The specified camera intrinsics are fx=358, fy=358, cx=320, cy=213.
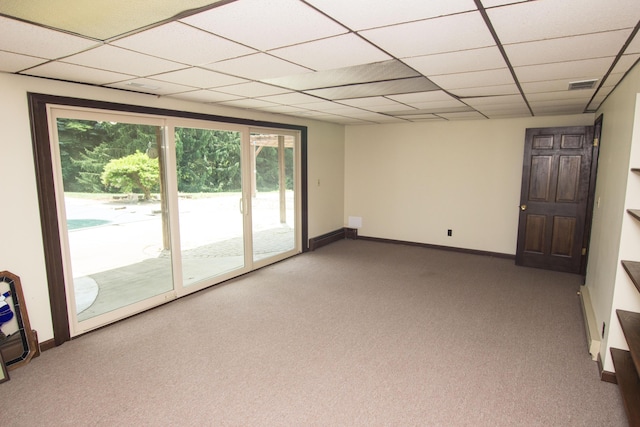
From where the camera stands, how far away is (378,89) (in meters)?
3.32

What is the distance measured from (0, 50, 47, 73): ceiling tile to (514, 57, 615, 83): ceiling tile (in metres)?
3.26

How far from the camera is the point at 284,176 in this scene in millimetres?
5922

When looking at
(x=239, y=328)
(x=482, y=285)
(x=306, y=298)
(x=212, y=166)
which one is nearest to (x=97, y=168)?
(x=212, y=166)

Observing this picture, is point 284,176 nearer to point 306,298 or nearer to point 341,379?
point 306,298

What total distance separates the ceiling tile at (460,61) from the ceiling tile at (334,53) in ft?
0.91

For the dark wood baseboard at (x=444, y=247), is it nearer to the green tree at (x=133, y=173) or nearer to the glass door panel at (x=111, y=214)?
the glass door panel at (x=111, y=214)

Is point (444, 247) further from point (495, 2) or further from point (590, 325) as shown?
point (495, 2)

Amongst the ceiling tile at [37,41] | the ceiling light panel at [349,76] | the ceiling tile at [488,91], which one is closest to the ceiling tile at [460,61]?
the ceiling light panel at [349,76]

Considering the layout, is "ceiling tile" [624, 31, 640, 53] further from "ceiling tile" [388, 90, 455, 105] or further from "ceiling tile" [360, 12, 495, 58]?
"ceiling tile" [388, 90, 455, 105]

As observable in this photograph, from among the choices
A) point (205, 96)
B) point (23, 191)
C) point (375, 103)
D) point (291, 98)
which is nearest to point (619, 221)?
point (375, 103)

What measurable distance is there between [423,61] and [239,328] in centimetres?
277

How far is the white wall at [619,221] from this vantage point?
7.90 ft

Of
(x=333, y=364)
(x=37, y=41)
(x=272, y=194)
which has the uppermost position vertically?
(x=37, y=41)

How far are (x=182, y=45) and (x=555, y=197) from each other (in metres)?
5.20
